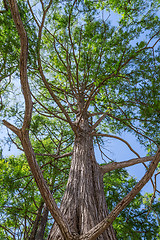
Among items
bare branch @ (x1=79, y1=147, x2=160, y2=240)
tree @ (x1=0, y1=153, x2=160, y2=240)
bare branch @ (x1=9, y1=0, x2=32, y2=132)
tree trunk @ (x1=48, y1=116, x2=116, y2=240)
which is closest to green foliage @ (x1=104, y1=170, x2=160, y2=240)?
tree @ (x1=0, y1=153, x2=160, y2=240)

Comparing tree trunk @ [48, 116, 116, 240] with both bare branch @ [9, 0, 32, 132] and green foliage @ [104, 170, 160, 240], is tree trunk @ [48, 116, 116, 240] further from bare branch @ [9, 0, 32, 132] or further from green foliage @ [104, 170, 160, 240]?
bare branch @ [9, 0, 32, 132]

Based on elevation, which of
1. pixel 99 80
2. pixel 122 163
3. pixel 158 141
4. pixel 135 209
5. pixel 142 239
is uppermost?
pixel 99 80

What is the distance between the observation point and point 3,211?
2.69 meters

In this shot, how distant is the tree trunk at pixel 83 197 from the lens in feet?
5.44

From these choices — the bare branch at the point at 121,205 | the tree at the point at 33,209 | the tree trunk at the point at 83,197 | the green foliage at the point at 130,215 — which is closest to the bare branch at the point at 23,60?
the bare branch at the point at 121,205

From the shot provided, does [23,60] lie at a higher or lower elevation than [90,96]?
lower

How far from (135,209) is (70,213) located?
7.36ft

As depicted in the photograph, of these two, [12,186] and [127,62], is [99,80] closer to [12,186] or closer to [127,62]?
[127,62]

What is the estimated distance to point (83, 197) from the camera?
6.63 feet

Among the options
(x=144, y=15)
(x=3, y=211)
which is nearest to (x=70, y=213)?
(x=3, y=211)

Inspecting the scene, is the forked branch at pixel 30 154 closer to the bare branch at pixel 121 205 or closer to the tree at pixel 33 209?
the bare branch at pixel 121 205

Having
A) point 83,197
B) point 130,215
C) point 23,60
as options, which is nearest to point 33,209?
point 83,197

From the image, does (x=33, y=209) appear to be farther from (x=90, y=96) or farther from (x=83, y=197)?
(x=90, y=96)

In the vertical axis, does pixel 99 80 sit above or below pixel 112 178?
above
